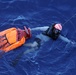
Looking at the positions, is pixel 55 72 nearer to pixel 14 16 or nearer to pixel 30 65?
pixel 30 65

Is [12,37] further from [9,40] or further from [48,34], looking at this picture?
[48,34]

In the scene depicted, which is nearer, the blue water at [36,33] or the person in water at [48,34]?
the blue water at [36,33]

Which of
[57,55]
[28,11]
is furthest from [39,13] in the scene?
[57,55]

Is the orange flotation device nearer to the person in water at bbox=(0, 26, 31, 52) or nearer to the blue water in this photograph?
the person in water at bbox=(0, 26, 31, 52)

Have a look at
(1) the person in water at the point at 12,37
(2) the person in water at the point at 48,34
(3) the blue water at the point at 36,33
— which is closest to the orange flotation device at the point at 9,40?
(1) the person in water at the point at 12,37

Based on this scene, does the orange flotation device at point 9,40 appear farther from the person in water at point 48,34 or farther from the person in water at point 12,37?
the person in water at point 48,34
